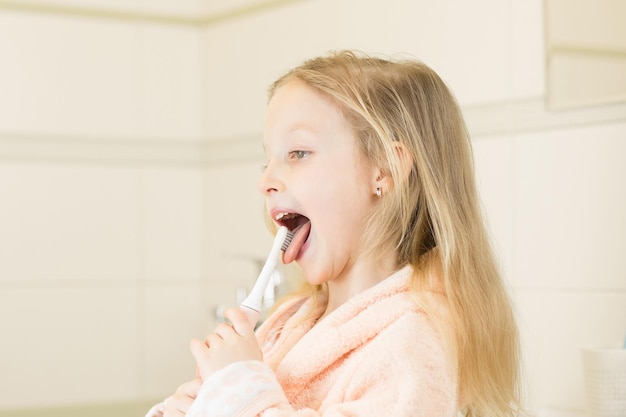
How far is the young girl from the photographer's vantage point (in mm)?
974

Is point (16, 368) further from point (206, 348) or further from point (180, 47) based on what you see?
point (206, 348)

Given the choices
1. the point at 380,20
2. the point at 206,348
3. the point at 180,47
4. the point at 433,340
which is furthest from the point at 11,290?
the point at 433,340

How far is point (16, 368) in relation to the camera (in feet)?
6.98

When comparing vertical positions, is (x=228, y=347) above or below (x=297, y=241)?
below

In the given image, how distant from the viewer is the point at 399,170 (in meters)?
1.04

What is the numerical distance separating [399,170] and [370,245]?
0.31ft

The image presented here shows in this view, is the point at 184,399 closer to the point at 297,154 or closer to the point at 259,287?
the point at 259,287

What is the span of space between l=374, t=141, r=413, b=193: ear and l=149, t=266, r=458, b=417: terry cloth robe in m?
0.10

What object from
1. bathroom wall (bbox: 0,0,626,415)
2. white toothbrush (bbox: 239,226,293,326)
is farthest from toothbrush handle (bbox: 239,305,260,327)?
bathroom wall (bbox: 0,0,626,415)

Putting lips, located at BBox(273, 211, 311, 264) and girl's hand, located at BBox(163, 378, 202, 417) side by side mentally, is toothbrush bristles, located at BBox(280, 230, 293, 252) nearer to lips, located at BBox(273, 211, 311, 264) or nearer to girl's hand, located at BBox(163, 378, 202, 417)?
lips, located at BBox(273, 211, 311, 264)

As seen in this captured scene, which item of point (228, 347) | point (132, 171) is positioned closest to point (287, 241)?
point (228, 347)

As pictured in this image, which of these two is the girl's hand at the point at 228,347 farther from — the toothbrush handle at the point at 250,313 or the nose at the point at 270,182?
the nose at the point at 270,182

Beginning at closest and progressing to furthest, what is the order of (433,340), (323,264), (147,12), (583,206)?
(433,340)
(323,264)
(583,206)
(147,12)

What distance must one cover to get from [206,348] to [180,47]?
56.9 inches
